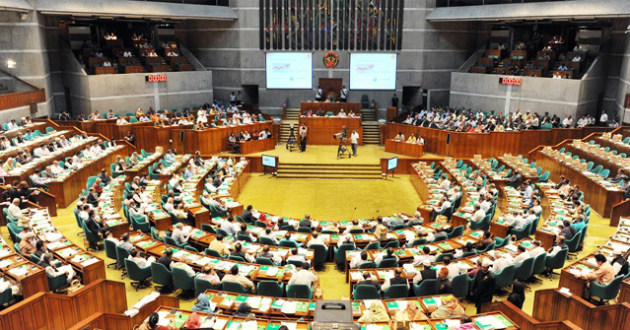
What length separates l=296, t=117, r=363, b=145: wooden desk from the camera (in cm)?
2450

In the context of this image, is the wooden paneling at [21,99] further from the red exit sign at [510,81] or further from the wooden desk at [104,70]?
the red exit sign at [510,81]

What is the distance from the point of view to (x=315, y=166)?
20.7m

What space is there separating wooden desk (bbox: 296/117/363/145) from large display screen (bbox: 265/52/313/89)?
198 inches

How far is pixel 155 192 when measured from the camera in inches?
581

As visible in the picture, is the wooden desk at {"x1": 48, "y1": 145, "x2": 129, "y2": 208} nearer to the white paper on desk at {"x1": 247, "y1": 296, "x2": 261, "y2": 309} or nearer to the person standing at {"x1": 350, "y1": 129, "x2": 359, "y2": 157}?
the white paper on desk at {"x1": 247, "y1": 296, "x2": 261, "y2": 309}

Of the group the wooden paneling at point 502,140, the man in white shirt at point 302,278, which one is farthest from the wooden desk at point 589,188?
the man in white shirt at point 302,278

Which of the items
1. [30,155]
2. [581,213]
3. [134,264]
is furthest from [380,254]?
[30,155]

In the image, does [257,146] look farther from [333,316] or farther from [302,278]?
[333,316]

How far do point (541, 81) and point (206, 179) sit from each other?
17774 millimetres

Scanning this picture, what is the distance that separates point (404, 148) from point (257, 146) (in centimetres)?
708

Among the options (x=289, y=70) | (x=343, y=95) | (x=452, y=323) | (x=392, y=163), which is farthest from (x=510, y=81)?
(x=452, y=323)

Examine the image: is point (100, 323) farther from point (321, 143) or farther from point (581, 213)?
point (321, 143)

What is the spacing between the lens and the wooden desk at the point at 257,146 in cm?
2199

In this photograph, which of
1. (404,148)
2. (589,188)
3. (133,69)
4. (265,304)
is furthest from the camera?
(133,69)
